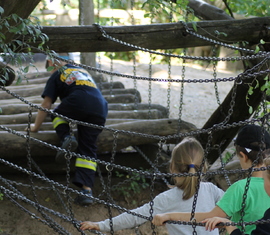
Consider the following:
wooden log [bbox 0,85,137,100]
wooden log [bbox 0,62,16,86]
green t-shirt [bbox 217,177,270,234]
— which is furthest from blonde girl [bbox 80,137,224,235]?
wooden log [bbox 0,85,137,100]

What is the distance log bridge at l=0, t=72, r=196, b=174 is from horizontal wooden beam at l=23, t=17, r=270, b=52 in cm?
42

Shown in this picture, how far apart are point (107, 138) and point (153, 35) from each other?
0.94 metres

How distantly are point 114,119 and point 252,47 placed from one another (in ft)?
4.36

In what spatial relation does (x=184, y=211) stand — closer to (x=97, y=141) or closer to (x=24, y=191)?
(x=97, y=141)

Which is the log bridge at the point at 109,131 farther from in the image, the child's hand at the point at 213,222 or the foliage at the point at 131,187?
the child's hand at the point at 213,222

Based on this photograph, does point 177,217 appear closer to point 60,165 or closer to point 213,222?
point 213,222

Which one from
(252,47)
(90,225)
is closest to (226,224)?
(90,225)

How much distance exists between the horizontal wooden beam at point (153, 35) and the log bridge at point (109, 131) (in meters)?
0.42

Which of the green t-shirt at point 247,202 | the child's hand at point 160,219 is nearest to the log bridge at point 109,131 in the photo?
the child's hand at point 160,219

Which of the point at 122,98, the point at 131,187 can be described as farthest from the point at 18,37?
the point at 122,98

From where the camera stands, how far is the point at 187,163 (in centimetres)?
197

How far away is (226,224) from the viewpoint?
1765 mm

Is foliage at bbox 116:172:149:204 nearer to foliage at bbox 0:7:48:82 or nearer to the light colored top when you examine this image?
foliage at bbox 0:7:48:82

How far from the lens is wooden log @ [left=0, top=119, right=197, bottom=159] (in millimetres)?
3430
